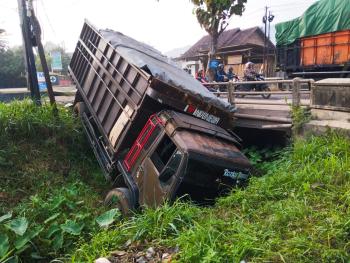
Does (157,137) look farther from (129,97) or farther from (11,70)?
(11,70)

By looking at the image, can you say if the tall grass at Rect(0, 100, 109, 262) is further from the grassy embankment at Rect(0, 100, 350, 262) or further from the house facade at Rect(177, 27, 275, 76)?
the house facade at Rect(177, 27, 275, 76)

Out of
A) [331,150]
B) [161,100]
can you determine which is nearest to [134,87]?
[161,100]

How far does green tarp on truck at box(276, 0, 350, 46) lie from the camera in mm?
11937

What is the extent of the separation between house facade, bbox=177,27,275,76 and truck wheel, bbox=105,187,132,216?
19.2m

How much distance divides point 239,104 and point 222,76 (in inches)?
191

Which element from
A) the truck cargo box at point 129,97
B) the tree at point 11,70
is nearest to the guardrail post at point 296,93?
the truck cargo box at point 129,97

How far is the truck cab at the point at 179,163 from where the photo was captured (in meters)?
4.52

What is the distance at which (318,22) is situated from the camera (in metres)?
12.8

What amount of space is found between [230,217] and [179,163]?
94 centimetres

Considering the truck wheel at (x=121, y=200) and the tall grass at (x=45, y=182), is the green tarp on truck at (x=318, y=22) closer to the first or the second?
the tall grass at (x=45, y=182)

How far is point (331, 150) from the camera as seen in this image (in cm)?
537

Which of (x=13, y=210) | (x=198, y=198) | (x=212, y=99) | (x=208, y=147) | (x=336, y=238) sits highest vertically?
(x=212, y=99)

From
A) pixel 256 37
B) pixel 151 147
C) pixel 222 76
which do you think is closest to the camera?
pixel 151 147

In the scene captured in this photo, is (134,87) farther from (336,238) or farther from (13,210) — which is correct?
(336,238)
